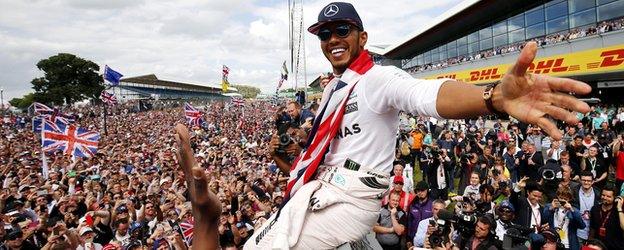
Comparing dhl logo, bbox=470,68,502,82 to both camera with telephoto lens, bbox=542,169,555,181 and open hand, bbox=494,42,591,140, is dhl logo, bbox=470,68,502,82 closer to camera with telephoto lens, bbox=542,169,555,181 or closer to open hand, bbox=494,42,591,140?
camera with telephoto lens, bbox=542,169,555,181

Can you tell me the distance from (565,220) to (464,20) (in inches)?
1402

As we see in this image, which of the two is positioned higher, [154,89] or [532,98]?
[154,89]

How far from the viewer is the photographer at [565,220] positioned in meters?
7.65

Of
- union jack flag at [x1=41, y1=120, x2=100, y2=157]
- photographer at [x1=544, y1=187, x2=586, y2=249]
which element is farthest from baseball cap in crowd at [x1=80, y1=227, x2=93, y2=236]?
union jack flag at [x1=41, y1=120, x2=100, y2=157]

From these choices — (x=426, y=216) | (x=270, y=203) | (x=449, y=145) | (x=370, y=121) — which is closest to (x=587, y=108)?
(x=370, y=121)

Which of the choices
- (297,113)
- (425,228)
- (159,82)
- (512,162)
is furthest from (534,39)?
(159,82)

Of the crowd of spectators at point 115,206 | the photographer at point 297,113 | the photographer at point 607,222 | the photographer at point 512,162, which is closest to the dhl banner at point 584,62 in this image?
the photographer at point 512,162

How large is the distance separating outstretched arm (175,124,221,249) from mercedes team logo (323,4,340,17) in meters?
1.06

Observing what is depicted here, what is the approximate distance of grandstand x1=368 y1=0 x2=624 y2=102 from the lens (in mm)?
22609

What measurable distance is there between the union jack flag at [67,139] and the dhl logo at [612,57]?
22.7m

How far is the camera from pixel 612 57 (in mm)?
21125

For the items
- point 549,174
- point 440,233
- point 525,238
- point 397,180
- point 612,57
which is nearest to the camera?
point 525,238

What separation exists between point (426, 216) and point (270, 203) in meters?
3.71

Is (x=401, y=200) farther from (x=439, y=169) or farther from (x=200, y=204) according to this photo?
(x=200, y=204)
